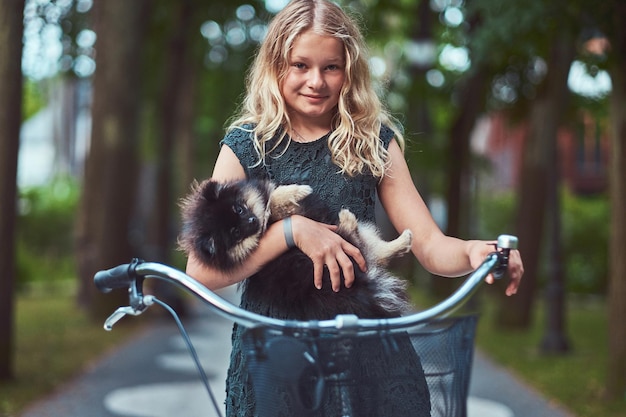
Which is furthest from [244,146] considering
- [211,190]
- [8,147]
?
[8,147]

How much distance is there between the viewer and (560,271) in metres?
12.3

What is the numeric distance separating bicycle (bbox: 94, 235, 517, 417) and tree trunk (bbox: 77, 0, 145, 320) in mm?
11392

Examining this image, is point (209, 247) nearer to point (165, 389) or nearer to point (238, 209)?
point (238, 209)

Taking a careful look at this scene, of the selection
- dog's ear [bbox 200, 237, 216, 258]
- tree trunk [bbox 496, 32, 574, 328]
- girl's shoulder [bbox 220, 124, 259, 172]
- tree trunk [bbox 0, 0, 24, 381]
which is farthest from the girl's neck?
tree trunk [bbox 496, 32, 574, 328]

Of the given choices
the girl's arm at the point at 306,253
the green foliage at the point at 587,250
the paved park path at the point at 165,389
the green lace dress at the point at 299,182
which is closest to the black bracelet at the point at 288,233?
the girl's arm at the point at 306,253

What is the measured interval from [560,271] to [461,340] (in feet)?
34.2

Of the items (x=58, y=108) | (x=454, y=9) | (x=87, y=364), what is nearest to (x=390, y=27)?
(x=454, y=9)

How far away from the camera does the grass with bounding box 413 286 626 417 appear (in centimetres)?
836

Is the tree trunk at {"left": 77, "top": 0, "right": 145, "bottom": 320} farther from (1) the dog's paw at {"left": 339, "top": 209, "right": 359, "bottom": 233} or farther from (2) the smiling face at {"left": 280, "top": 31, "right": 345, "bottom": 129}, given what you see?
(1) the dog's paw at {"left": 339, "top": 209, "right": 359, "bottom": 233}

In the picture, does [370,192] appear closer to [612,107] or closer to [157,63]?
[612,107]

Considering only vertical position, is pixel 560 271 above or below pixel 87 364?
above

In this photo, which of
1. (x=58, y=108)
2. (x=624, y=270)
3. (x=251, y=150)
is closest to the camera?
(x=251, y=150)

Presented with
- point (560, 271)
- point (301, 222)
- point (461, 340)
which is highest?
point (301, 222)

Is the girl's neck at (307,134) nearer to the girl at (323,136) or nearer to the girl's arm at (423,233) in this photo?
the girl at (323,136)
